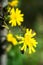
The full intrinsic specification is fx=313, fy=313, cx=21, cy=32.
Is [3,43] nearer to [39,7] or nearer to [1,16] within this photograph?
[1,16]

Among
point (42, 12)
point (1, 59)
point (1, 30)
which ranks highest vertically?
point (1, 30)

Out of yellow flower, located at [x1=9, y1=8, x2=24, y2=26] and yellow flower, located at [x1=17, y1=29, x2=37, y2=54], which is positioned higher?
yellow flower, located at [x1=9, y1=8, x2=24, y2=26]

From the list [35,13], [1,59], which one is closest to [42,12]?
[35,13]

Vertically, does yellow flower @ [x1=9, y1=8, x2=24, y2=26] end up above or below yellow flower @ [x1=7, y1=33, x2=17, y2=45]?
above

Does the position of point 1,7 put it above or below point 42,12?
above

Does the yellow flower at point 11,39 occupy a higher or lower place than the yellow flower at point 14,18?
lower

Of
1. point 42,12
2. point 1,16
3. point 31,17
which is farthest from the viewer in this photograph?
point 42,12

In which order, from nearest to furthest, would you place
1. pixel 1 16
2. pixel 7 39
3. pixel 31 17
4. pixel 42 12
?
pixel 1 16 → pixel 7 39 → pixel 31 17 → pixel 42 12

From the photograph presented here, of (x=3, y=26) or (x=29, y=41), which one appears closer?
(x=3, y=26)

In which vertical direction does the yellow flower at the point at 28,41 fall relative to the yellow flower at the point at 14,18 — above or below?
below

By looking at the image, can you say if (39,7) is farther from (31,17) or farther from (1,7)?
(1,7)
